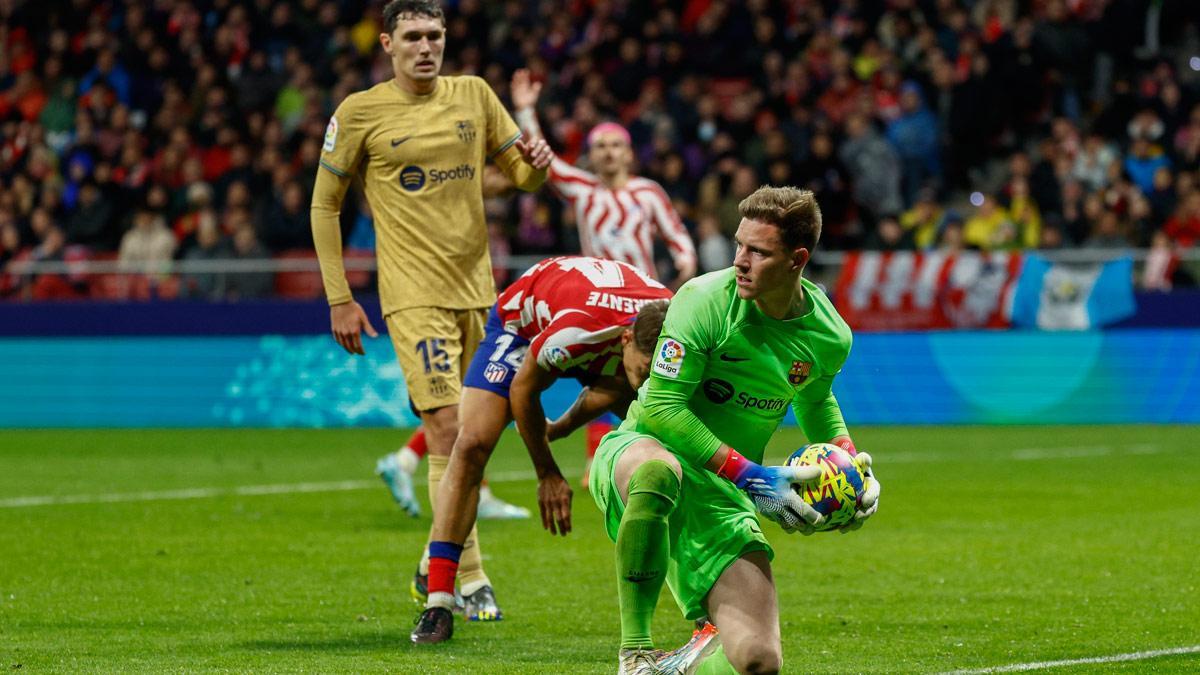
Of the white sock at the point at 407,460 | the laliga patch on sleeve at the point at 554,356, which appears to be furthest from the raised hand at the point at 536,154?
the white sock at the point at 407,460

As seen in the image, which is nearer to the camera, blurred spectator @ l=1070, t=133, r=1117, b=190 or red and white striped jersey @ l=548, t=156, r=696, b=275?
red and white striped jersey @ l=548, t=156, r=696, b=275

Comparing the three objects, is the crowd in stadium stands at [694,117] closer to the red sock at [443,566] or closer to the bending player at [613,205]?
the bending player at [613,205]

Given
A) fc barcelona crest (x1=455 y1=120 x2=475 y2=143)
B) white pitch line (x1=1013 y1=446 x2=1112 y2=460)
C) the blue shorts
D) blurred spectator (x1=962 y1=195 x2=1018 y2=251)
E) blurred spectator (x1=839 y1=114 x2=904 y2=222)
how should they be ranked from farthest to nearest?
blurred spectator (x1=839 y1=114 x2=904 y2=222)
blurred spectator (x1=962 y1=195 x2=1018 y2=251)
white pitch line (x1=1013 y1=446 x2=1112 y2=460)
fc barcelona crest (x1=455 y1=120 x2=475 y2=143)
the blue shorts

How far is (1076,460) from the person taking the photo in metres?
15.4

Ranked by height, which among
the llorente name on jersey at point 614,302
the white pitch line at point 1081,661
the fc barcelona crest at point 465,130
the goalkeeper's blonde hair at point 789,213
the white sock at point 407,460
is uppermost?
the goalkeeper's blonde hair at point 789,213

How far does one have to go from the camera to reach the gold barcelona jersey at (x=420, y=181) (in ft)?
27.2

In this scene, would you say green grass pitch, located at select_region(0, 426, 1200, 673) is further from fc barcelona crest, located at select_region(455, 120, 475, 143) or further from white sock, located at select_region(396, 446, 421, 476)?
fc barcelona crest, located at select_region(455, 120, 475, 143)

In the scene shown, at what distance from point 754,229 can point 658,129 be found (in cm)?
1551

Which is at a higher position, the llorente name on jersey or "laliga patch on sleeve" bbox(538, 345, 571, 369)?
the llorente name on jersey

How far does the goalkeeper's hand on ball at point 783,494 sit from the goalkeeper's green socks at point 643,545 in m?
0.34

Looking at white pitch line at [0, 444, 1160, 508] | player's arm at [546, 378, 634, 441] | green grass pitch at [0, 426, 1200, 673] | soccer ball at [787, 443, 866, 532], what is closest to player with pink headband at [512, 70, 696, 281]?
green grass pitch at [0, 426, 1200, 673]

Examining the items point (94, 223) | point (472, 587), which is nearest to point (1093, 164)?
point (94, 223)

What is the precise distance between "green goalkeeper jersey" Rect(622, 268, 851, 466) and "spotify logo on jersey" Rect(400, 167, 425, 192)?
248cm

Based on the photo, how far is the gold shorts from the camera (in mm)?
8094
